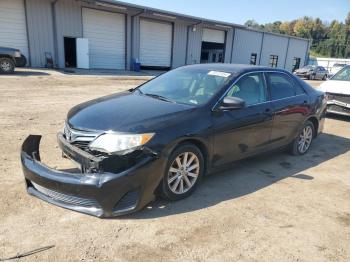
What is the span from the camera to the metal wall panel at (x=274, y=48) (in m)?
38.7

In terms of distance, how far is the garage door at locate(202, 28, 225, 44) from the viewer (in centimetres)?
3203

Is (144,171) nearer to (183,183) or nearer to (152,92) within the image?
(183,183)

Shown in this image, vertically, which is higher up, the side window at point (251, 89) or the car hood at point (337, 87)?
the side window at point (251, 89)

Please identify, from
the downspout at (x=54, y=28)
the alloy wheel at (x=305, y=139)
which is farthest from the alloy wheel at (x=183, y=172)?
the downspout at (x=54, y=28)

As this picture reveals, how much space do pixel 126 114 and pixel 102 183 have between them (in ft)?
3.00

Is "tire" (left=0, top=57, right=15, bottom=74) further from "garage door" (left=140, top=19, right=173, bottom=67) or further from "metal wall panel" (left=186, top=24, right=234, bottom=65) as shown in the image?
"metal wall panel" (left=186, top=24, right=234, bottom=65)

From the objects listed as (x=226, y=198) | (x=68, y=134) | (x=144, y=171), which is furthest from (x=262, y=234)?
(x=68, y=134)

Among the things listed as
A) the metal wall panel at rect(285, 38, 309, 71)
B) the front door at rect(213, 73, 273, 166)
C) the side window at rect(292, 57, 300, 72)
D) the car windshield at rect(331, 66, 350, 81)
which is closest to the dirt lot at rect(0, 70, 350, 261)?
the front door at rect(213, 73, 273, 166)

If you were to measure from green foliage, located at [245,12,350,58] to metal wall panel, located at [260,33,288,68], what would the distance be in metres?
63.3

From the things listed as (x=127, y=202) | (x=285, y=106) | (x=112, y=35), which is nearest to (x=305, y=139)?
(x=285, y=106)

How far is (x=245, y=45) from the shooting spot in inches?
1419

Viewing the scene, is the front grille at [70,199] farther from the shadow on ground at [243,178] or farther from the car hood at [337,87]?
the car hood at [337,87]

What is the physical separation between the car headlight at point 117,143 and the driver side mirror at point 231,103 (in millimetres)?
1291

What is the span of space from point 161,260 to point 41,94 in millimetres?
9775
